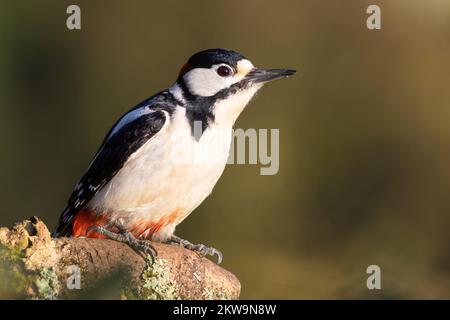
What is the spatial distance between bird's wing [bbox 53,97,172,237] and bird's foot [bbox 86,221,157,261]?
0.13 metres

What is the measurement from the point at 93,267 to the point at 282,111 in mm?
3508

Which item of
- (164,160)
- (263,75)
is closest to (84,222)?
(164,160)

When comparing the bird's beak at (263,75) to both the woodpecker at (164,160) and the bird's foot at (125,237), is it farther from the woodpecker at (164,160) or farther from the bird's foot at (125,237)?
the bird's foot at (125,237)

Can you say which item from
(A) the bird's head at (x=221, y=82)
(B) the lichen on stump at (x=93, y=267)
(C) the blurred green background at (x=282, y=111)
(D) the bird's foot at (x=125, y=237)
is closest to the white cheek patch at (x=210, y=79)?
(A) the bird's head at (x=221, y=82)

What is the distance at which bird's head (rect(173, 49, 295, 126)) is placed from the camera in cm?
341

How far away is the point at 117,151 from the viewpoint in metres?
3.32

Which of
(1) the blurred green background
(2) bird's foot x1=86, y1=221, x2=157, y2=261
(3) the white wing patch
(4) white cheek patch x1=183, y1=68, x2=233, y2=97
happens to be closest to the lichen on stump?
(2) bird's foot x1=86, y1=221, x2=157, y2=261

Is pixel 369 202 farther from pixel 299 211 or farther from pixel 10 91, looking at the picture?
pixel 10 91

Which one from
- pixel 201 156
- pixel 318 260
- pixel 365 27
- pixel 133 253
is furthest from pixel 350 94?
pixel 133 253

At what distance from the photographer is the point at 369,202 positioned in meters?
5.47

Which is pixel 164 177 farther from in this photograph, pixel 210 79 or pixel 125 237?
pixel 210 79

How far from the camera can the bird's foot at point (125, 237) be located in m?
2.69

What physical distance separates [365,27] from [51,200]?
2.67m

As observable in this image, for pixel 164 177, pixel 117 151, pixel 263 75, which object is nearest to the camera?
pixel 164 177
